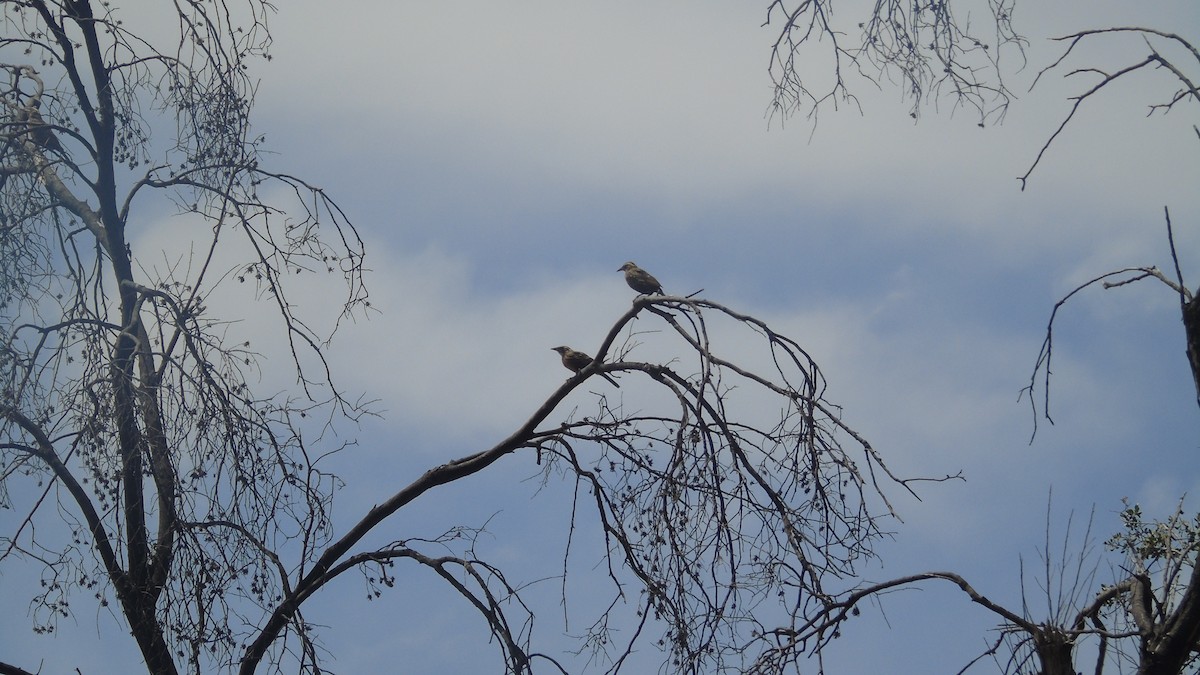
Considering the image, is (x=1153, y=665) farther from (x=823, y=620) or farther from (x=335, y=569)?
(x=335, y=569)

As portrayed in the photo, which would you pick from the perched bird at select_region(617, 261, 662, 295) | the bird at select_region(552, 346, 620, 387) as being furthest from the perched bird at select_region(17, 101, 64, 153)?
the perched bird at select_region(617, 261, 662, 295)

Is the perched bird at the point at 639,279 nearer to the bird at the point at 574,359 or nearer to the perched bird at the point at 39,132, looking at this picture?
the bird at the point at 574,359

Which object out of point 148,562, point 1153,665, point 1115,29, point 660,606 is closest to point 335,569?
point 148,562

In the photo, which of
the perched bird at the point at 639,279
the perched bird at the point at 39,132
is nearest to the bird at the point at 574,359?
the perched bird at the point at 639,279

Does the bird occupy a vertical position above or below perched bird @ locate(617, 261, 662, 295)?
below

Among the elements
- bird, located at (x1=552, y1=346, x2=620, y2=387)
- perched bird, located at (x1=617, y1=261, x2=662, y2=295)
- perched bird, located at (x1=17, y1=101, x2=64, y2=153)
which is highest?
perched bird, located at (x1=17, y1=101, x2=64, y2=153)

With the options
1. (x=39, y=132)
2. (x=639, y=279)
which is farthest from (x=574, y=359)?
(x=39, y=132)

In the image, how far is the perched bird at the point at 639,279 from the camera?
211 inches

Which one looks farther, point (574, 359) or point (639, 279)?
point (639, 279)

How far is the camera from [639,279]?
5375mm

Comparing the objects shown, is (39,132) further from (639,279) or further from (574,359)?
(639,279)

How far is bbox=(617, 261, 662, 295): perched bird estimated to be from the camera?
5.35 m

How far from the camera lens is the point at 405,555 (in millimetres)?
4848

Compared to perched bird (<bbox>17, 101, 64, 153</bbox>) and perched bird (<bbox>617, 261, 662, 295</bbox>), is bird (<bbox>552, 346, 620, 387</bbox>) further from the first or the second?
perched bird (<bbox>17, 101, 64, 153</bbox>)
